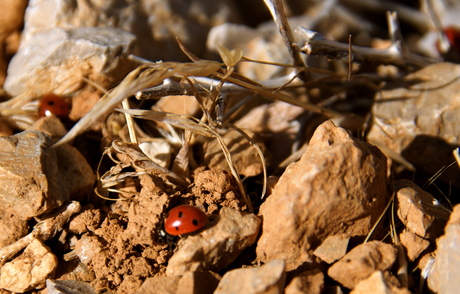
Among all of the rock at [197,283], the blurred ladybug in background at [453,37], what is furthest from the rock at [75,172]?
the blurred ladybug in background at [453,37]

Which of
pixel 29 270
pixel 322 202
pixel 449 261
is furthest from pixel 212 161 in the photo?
pixel 449 261

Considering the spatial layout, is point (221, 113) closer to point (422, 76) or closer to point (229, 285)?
point (229, 285)

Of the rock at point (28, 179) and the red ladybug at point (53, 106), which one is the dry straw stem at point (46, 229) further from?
the red ladybug at point (53, 106)

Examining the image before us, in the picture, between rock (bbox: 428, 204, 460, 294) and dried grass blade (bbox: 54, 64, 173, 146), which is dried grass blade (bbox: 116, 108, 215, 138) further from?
rock (bbox: 428, 204, 460, 294)

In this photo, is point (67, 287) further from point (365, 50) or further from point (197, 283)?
point (365, 50)

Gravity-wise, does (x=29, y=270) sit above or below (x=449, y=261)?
below
